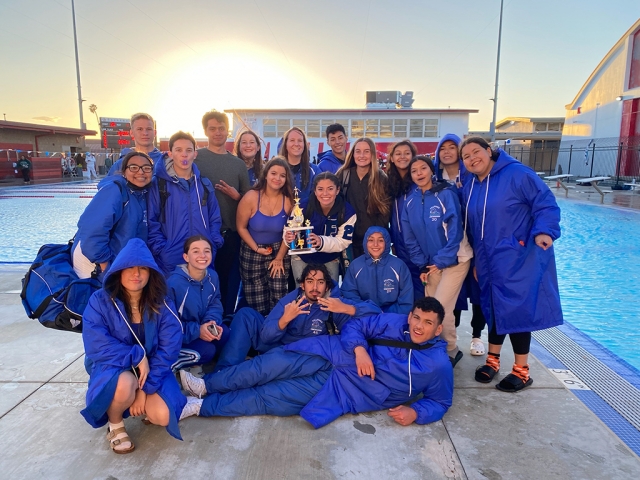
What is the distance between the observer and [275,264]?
3736mm

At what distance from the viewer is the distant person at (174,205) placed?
131 inches

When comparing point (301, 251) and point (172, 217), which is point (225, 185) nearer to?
point (172, 217)

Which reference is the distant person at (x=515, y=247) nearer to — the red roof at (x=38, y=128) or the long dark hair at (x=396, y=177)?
the long dark hair at (x=396, y=177)

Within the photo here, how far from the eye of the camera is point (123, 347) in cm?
246

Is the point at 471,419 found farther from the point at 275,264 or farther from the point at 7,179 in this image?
the point at 7,179

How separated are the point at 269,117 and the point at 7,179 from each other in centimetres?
1639

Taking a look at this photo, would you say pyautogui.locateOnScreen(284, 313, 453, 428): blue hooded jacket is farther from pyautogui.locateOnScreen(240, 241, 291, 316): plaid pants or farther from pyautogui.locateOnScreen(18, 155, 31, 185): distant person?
pyautogui.locateOnScreen(18, 155, 31, 185): distant person

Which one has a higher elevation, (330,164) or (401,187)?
(330,164)

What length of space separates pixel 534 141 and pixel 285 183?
1634 inches

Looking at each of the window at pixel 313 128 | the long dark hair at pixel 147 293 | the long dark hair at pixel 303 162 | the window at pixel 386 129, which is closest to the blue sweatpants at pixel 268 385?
the long dark hair at pixel 147 293

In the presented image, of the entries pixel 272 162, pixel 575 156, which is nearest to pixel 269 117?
pixel 575 156

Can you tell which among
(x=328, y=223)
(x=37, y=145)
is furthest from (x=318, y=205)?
(x=37, y=145)

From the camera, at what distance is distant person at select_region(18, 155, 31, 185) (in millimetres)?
23567

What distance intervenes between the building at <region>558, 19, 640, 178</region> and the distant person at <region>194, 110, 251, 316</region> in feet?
71.8
